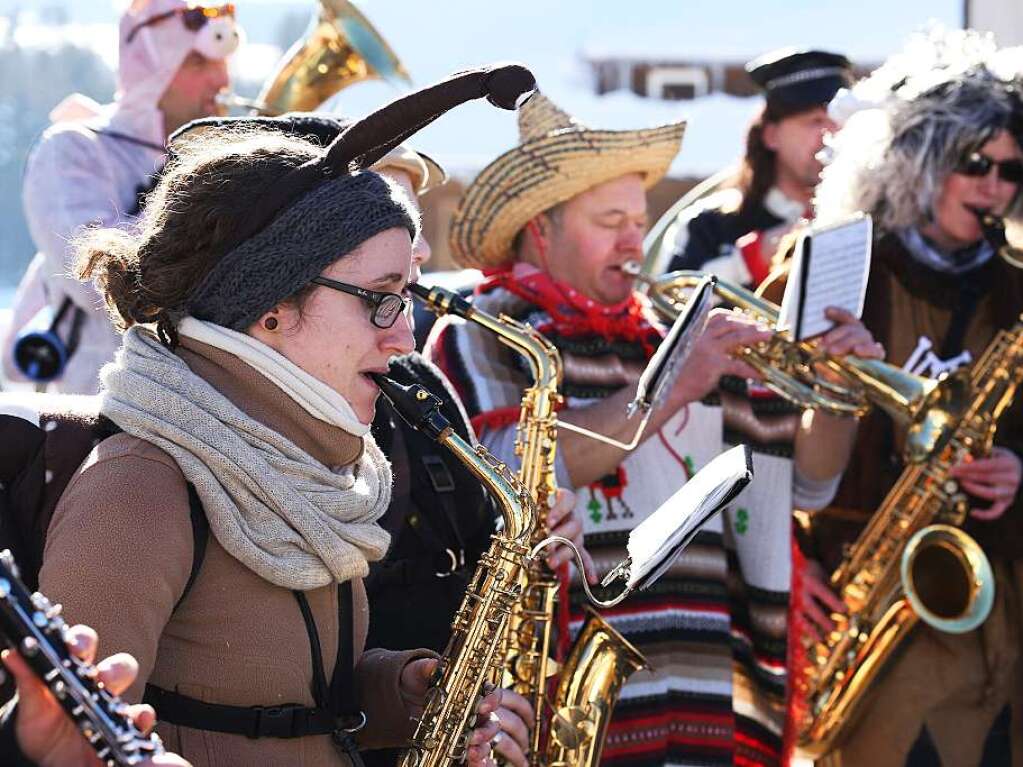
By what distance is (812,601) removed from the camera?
4262mm

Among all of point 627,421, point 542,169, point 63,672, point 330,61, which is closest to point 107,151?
point 330,61

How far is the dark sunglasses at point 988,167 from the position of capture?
424 cm

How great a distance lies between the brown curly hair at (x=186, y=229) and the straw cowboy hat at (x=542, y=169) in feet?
4.99

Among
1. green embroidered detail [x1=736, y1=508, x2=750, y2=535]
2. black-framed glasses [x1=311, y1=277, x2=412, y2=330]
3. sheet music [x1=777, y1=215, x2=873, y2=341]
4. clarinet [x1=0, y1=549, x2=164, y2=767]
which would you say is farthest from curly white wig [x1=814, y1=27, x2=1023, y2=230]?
clarinet [x1=0, y1=549, x2=164, y2=767]

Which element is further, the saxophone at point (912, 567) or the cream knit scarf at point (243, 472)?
the saxophone at point (912, 567)

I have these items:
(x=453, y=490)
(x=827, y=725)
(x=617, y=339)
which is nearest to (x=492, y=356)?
(x=617, y=339)

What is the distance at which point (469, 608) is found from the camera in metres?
2.64

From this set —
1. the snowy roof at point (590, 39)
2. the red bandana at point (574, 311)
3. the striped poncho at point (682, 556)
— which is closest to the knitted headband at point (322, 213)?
the striped poncho at point (682, 556)

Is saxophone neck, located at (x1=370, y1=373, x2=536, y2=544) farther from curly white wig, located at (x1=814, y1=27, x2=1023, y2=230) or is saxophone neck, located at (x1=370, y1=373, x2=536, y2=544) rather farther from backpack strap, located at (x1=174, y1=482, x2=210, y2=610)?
curly white wig, located at (x1=814, y1=27, x2=1023, y2=230)

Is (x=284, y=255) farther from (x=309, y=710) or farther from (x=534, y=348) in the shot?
(x=534, y=348)

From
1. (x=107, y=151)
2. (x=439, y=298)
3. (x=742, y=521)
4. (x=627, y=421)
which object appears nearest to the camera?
(x=439, y=298)

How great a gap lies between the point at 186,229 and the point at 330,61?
2885 mm

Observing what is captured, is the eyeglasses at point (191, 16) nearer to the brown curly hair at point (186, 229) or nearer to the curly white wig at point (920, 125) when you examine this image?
the curly white wig at point (920, 125)

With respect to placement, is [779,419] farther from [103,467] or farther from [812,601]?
[103,467]
